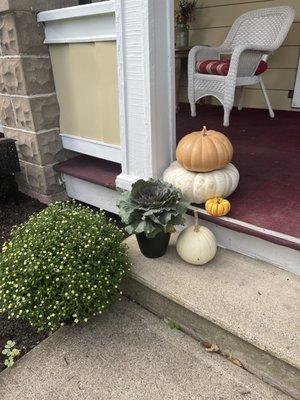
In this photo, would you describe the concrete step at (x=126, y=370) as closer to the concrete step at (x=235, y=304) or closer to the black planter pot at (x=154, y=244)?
the concrete step at (x=235, y=304)

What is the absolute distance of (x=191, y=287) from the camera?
1488 millimetres

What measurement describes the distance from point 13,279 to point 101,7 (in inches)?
55.8

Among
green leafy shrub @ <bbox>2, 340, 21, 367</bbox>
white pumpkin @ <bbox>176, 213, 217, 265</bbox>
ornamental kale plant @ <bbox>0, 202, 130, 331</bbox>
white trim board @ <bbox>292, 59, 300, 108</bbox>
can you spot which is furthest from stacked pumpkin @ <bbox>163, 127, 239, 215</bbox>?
white trim board @ <bbox>292, 59, 300, 108</bbox>

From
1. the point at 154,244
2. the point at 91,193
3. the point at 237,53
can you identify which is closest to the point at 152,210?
the point at 154,244

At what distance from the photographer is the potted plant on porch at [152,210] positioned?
1509 millimetres

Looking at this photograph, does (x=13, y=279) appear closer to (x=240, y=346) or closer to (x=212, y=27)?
(x=240, y=346)

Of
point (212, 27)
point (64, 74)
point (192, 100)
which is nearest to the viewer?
point (64, 74)

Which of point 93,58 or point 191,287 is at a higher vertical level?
point 93,58

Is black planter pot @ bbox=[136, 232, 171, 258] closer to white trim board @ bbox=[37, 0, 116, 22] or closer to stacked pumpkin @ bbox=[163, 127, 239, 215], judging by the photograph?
stacked pumpkin @ bbox=[163, 127, 239, 215]

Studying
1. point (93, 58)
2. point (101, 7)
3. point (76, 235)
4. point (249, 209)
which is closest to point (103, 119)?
point (93, 58)

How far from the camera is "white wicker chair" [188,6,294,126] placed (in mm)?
2854

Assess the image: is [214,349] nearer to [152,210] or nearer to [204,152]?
[152,210]

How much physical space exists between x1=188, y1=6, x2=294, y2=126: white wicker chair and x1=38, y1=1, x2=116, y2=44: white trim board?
1.32 metres

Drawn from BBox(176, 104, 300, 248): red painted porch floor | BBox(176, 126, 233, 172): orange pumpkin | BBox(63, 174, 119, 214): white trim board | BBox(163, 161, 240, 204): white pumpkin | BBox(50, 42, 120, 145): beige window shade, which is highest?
BBox(50, 42, 120, 145): beige window shade
